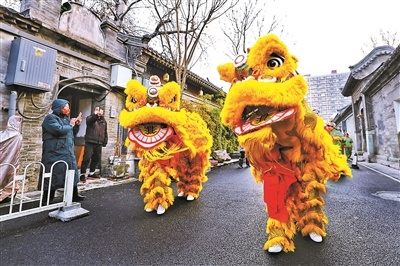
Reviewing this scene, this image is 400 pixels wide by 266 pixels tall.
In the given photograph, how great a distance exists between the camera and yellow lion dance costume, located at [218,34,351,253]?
177 cm

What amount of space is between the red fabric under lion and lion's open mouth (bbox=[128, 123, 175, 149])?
147 centimetres

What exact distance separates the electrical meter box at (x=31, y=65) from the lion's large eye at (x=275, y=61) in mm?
4637

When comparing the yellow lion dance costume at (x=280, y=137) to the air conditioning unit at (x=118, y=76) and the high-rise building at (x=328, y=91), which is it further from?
the high-rise building at (x=328, y=91)

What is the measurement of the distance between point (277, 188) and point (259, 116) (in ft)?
2.52

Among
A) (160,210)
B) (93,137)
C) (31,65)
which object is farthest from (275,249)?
(31,65)

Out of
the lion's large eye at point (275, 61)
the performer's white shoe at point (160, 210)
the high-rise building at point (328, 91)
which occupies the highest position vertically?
the high-rise building at point (328, 91)

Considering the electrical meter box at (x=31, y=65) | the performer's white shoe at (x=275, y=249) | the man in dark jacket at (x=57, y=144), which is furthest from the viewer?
the electrical meter box at (x=31, y=65)

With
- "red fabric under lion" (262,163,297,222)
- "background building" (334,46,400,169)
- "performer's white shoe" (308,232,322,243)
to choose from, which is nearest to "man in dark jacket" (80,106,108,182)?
"red fabric under lion" (262,163,297,222)

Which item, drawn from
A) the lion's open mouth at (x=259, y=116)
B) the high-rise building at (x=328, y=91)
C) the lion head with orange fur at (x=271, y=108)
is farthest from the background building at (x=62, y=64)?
the high-rise building at (x=328, y=91)

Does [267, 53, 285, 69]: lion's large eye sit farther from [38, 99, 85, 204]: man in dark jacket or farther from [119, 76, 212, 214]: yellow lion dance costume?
[38, 99, 85, 204]: man in dark jacket

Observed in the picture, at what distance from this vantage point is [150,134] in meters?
2.98

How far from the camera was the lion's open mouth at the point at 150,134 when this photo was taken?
292 centimetres

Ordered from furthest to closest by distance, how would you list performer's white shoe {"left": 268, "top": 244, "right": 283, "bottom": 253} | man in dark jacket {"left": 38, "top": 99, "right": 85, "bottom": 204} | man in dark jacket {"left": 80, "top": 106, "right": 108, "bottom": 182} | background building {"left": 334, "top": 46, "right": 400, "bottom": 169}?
background building {"left": 334, "top": 46, "right": 400, "bottom": 169}
man in dark jacket {"left": 80, "top": 106, "right": 108, "bottom": 182}
man in dark jacket {"left": 38, "top": 99, "right": 85, "bottom": 204}
performer's white shoe {"left": 268, "top": 244, "right": 283, "bottom": 253}

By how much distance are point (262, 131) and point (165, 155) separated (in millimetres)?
1630
